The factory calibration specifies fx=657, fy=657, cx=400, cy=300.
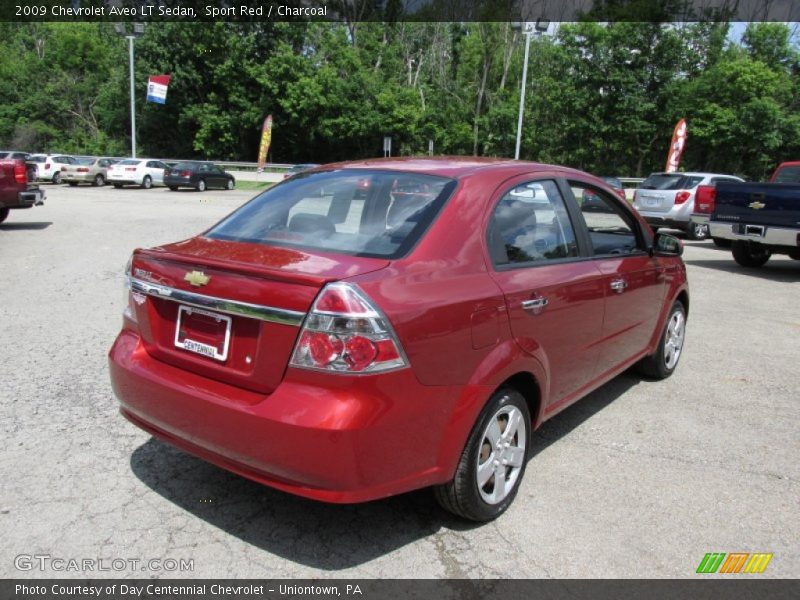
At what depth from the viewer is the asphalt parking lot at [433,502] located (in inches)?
115

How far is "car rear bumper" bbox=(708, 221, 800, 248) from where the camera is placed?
10297mm

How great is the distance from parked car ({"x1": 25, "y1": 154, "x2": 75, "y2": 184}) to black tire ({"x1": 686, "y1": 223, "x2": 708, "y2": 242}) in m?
30.5

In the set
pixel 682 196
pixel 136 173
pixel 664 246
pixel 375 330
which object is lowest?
pixel 136 173

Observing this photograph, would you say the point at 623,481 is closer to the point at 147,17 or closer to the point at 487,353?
the point at 487,353

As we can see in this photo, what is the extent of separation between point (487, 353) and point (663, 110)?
50.2 meters

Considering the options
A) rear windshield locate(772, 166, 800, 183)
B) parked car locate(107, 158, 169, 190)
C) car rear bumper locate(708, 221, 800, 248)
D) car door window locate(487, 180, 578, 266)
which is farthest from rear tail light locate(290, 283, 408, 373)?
parked car locate(107, 158, 169, 190)

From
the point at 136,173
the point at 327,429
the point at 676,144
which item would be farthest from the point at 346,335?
the point at 136,173

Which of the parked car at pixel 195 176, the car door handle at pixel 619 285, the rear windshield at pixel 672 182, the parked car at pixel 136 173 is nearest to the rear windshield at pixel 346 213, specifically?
the car door handle at pixel 619 285

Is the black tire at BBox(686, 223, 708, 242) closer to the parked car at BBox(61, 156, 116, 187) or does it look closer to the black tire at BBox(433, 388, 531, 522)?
the black tire at BBox(433, 388, 531, 522)

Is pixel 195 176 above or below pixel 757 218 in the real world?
below

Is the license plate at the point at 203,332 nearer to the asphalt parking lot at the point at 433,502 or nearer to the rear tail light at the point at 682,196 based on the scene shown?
the asphalt parking lot at the point at 433,502

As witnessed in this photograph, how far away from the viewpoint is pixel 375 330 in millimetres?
2580

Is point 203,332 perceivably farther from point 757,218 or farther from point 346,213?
point 757,218

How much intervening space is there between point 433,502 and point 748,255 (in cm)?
1097
